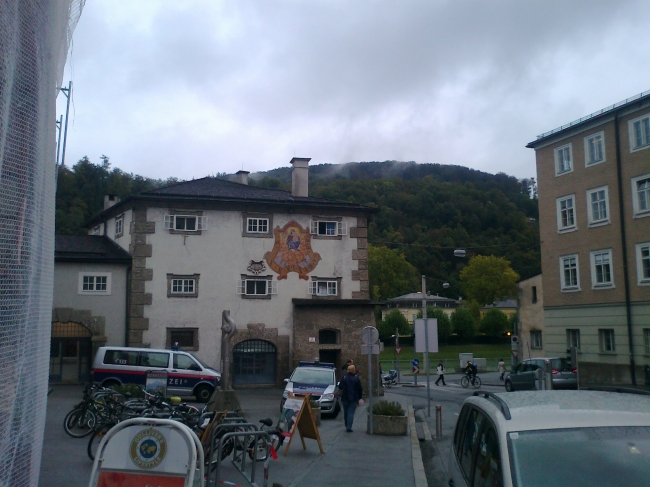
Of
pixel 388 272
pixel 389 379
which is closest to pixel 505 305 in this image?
pixel 388 272

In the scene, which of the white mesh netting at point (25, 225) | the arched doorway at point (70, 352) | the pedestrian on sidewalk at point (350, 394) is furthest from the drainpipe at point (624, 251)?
the white mesh netting at point (25, 225)

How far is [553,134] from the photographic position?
121ft

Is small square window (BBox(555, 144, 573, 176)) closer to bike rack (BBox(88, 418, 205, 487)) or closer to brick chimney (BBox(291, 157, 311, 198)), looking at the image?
brick chimney (BBox(291, 157, 311, 198))

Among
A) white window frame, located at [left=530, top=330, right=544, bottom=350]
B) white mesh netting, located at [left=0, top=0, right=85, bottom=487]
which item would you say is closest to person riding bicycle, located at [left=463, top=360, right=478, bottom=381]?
white window frame, located at [left=530, top=330, right=544, bottom=350]

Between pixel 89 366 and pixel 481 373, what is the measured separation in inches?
1393

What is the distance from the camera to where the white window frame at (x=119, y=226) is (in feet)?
112

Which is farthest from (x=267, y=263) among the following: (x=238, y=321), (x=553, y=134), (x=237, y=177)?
(x=553, y=134)

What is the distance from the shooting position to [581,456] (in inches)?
176

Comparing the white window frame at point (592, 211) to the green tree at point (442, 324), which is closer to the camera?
the white window frame at point (592, 211)

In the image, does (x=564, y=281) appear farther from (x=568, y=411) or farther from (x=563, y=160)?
(x=568, y=411)

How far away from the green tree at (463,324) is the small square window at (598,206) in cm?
5199

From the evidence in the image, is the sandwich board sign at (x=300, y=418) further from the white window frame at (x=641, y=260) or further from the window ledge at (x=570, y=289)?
the window ledge at (x=570, y=289)

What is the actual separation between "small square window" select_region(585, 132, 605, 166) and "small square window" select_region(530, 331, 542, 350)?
13.9 m

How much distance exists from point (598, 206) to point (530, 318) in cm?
1257
